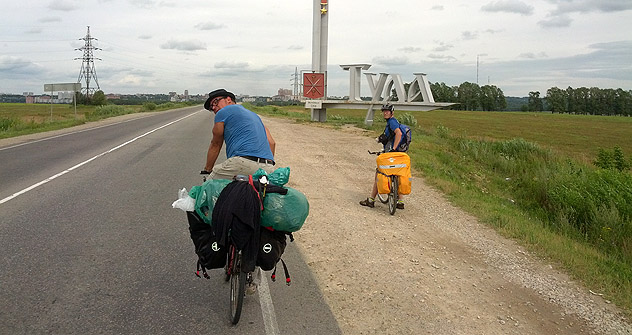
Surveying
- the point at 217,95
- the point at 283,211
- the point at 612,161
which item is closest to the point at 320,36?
the point at 612,161

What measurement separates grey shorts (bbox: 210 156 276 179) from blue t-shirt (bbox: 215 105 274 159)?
0.08 m

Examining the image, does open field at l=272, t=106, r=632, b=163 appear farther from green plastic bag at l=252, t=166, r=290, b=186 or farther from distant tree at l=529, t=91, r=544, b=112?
distant tree at l=529, t=91, r=544, b=112

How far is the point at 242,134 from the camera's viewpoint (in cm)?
421

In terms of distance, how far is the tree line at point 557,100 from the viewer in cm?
12475

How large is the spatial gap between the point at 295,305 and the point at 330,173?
7809 mm

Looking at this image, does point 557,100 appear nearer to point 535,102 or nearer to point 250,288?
point 535,102

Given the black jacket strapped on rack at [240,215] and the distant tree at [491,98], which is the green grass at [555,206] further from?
the distant tree at [491,98]

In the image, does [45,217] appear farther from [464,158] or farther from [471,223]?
[464,158]

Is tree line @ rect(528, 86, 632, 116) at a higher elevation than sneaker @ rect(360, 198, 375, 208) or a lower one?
higher

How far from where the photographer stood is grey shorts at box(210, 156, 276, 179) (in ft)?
13.4

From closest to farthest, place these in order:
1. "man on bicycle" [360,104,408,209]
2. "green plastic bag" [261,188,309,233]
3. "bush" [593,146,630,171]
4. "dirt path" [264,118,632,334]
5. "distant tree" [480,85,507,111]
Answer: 1. "green plastic bag" [261,188,309,233]
2. "dirt path" [264,118,632,334]
3. "man on bicycle" [360,104,408,209]
4. "bush" [593,146,630,171]
5. "distant tree" [480,85,507,111]

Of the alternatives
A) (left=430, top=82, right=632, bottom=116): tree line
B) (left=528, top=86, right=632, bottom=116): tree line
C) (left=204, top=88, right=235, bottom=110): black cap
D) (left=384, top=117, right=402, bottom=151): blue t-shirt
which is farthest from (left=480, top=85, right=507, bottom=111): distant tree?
(left=204, top=88, right=235, bottom=110): black cap

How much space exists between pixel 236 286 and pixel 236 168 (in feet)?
3.13

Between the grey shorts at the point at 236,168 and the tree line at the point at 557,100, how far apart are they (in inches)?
4640
